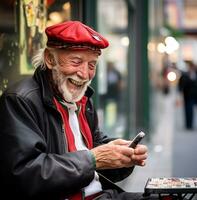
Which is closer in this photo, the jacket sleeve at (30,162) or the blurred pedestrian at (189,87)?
the jacket sleeve at (30,162)

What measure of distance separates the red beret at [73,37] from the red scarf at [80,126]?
0.29 metres

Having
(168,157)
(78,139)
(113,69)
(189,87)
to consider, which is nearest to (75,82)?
(78,139)

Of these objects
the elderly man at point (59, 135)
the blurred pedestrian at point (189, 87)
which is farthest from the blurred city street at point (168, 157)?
the elderly man at point (59, 135)

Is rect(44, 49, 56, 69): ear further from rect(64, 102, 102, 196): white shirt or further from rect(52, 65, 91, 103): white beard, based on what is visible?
rect(64, 102, 102, 196): white shirt

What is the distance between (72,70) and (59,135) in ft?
1.07

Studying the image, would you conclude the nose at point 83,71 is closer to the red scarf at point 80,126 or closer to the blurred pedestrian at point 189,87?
the red scarf at point 80,126

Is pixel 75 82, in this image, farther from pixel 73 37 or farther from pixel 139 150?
pixel 139 150

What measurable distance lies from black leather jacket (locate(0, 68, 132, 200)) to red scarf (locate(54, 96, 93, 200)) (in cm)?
7

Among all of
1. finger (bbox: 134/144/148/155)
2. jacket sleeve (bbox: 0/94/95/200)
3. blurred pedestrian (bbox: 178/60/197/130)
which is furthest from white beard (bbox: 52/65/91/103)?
blurred pedestrian (bbox: 178/60/197/130)

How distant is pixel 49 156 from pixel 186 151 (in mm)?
8697

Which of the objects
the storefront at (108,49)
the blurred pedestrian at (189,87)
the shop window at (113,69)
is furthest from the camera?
the blurred pedestrian at (189,87)

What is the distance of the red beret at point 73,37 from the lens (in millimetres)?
2670

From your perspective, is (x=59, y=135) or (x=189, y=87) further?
(x=189, y=87)

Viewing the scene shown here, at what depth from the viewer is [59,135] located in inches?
105
